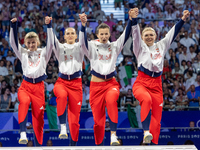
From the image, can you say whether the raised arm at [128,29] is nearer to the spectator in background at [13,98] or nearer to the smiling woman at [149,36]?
the smiling woman at [149,36]

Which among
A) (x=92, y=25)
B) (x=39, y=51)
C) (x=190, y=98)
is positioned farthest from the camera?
(x=92, y=25)

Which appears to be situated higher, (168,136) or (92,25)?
(92,25)

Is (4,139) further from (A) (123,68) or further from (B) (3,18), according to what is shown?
(B) (3,18)

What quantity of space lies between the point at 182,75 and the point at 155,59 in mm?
4026

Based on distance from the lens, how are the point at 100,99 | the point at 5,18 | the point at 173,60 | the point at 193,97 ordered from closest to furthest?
the point at 100,99 → the point at 193,97 → the point at 173,60 → the point at 5,18

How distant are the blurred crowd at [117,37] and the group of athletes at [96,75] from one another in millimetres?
2334

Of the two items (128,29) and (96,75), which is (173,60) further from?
(96,75)

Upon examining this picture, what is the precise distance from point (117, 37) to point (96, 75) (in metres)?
5.06

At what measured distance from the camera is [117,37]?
33.2 ft

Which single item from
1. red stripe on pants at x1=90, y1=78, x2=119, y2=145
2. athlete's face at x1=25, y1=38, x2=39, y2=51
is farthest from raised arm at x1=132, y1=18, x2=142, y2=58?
athlete's face at x1=25, y1=38, x2=39, y2=51

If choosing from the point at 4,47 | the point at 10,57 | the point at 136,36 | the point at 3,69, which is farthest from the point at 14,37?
the point at 4,47

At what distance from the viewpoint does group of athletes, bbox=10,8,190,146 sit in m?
5.14

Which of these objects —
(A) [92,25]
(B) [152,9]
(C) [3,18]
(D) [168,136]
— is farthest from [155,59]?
(C) [3,18]

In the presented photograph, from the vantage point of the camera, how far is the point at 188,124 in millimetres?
7480
